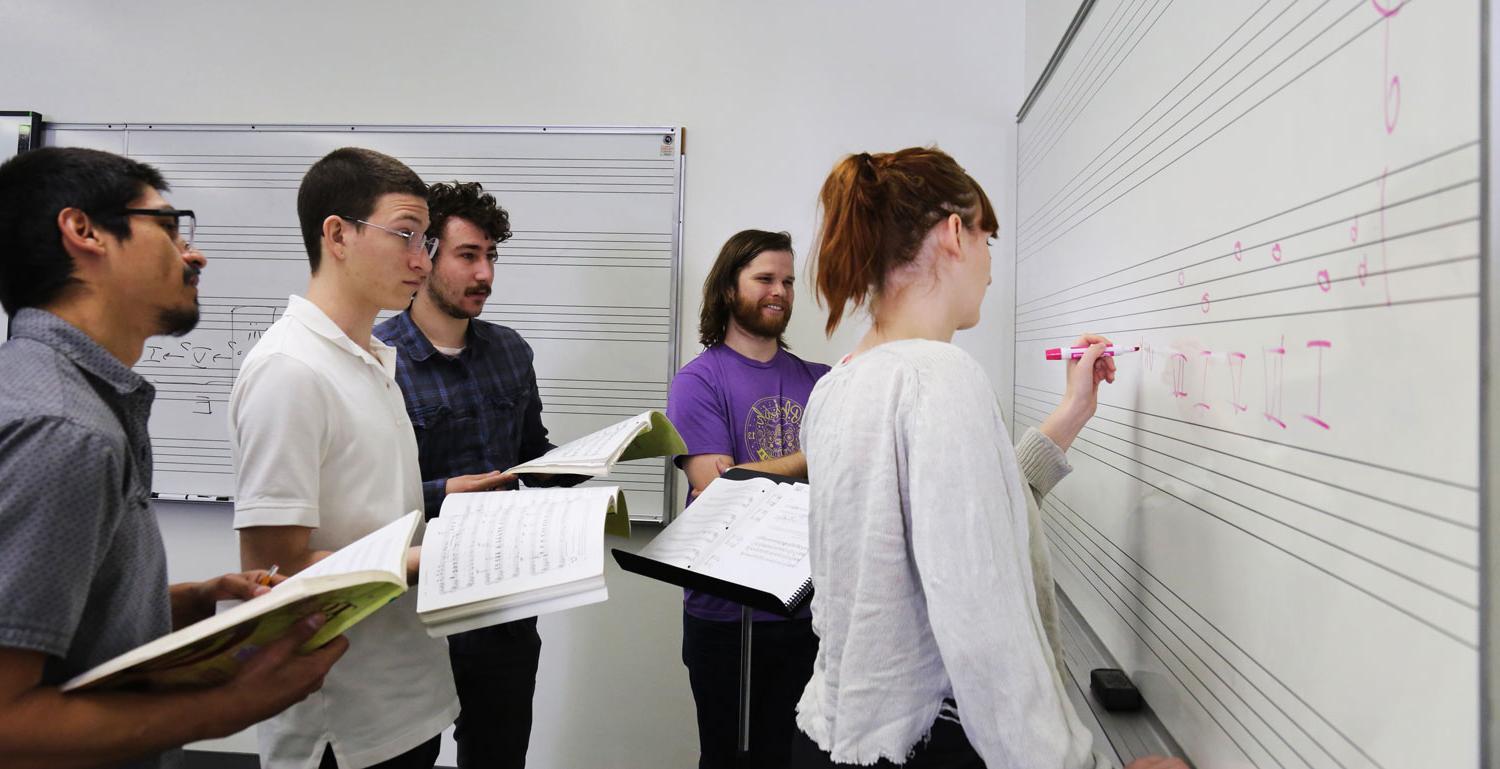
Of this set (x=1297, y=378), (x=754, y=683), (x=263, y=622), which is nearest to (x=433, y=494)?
(x=263, y=622)

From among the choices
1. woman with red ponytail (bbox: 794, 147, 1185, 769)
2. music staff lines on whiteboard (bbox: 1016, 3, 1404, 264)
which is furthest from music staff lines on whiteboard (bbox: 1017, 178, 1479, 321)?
woman with red ponytail (bbox: 794, 147, 1185, 769)

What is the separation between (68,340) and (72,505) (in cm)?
19

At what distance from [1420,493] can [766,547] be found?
86cm

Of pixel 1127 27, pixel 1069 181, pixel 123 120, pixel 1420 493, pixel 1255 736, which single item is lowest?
pixel 1255 736

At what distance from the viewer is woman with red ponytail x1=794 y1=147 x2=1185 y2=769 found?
29.4 inches

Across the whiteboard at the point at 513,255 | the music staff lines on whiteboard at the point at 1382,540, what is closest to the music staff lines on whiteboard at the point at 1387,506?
the music staff lines on whiteboard at the point at 1382,540

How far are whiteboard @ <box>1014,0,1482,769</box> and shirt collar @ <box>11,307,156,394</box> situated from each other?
1107mm

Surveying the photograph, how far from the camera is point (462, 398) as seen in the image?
1.75 metres

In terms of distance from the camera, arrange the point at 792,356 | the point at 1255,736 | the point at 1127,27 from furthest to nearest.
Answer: the point at 792,356 → the point at 1127,27 → the point at 1255,736

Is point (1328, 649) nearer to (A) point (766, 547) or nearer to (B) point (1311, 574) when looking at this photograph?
(B) point (1311, 574)

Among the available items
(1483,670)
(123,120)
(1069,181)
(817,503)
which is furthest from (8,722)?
(123,120)

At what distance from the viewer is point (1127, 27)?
1177 millimetres

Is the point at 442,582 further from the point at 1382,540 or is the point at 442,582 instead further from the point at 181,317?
the point at 1382,540

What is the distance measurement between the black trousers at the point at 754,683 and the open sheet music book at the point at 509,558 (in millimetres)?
675
